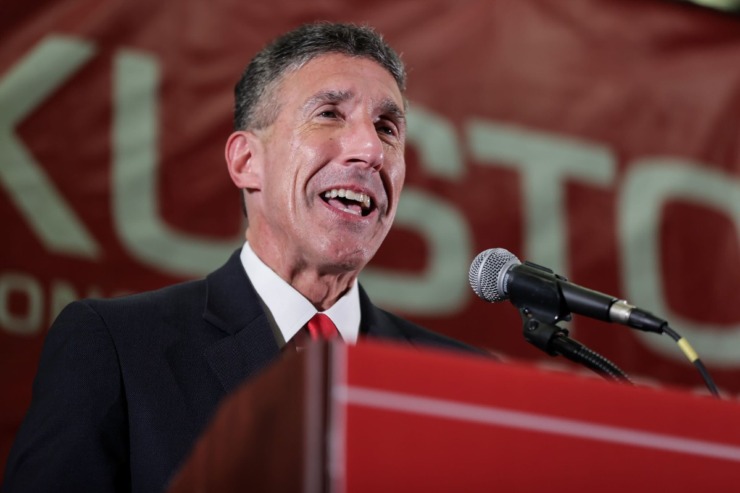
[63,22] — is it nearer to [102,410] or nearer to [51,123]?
[51,123]

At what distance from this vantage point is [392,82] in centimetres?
193

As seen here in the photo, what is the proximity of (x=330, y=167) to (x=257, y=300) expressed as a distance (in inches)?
10.5

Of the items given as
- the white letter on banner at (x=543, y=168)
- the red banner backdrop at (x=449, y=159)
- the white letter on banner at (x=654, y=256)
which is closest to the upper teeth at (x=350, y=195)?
the red banner backdrop at (x=449, y=159)

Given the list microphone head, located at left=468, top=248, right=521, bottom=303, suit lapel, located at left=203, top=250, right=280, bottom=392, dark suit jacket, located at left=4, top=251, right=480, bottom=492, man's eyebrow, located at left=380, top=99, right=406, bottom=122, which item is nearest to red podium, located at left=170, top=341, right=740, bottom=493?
microphone head, located at left=468, top=248, right=521, bottom=303

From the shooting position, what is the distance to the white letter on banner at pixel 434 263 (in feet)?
8.93

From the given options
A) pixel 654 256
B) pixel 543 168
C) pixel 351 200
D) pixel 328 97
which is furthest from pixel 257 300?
pixel 654 256

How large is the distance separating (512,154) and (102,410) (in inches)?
68.3

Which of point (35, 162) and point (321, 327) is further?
point (35, 162)

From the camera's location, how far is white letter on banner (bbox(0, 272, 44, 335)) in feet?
7.30

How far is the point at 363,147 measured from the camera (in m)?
1.81

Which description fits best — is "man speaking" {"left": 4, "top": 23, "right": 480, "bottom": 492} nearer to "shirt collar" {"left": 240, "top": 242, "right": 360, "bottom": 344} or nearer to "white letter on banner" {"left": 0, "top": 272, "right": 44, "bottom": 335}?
"shirt collar" {"left": 240, "top": 242, "right": 360, "bottom": 344}

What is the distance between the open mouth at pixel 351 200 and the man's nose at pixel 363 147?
0.18ft

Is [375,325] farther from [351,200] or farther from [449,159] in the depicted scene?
[449,159]

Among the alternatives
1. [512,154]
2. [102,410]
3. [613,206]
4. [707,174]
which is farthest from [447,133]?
[102,410]
